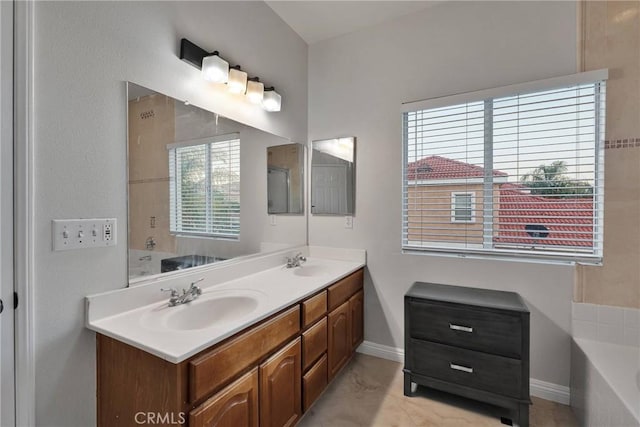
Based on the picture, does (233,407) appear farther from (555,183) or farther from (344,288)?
(555,183)

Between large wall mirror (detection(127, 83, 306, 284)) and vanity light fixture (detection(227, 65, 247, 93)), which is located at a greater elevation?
vanity light fixture (detection(227, 65, 247, 93))

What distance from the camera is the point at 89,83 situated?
1.17 metres

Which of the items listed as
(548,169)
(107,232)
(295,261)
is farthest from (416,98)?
(107,232)

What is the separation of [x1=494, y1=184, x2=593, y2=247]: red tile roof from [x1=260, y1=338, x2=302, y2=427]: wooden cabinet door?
1565mm

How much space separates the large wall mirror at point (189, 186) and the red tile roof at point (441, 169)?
3.83 ft

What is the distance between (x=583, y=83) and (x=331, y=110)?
169 centimetres

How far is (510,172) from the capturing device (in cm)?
196

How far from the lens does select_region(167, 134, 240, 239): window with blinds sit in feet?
5.04

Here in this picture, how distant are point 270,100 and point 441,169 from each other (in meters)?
1.36

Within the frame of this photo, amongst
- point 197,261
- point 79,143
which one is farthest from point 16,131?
point 197,261

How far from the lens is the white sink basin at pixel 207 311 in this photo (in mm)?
1262

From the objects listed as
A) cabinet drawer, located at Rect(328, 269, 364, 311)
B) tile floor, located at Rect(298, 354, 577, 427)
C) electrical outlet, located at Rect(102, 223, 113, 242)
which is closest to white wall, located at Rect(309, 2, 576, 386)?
cabinet drawer, located at Rect(328, 269, 364, 311)

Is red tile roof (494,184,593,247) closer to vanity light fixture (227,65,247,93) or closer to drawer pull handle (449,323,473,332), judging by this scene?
drawer pull handle (449,323,473,332)

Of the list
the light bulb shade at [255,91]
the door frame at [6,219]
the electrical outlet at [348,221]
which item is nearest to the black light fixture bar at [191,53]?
the light bulb shade at [255,91]
